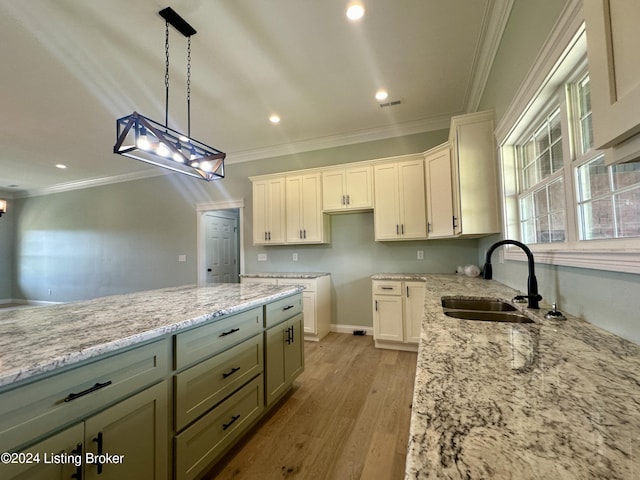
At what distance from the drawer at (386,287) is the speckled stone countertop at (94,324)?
1668 millimetres

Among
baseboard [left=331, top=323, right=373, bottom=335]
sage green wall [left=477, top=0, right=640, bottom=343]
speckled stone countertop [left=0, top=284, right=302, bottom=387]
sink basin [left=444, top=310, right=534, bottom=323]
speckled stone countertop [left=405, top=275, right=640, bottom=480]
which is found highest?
sage green wall [left=477, top=0, right=640, bottom=343]

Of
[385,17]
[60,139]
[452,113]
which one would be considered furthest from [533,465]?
[60,139]

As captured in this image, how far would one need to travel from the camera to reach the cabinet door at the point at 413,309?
3129 mm

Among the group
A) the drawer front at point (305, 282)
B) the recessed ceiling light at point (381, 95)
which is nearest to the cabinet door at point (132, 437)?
the drawer front at point (305, 282)

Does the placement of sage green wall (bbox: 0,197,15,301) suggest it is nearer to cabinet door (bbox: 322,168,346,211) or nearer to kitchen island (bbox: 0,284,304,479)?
kitchen island (bbox: 0,284,304,479)

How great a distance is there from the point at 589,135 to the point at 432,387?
4.67ft

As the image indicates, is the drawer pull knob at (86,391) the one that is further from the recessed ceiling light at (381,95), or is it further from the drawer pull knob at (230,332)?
the recessed ceiling light at (381,95)

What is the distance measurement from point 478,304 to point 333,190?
244cm

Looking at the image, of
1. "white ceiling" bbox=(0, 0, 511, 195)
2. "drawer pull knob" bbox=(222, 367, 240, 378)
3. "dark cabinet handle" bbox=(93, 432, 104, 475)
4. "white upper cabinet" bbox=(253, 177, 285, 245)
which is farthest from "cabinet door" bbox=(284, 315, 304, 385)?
"white ceiling" bbox=(0, 0, 511, 195)

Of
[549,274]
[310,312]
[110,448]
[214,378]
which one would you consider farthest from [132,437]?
[310,312]

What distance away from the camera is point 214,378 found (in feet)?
4.88

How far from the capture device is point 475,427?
1.66ft

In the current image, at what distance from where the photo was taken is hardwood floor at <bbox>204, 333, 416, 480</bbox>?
1.56m

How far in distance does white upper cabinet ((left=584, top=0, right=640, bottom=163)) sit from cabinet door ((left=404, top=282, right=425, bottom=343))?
2643 millimetres
